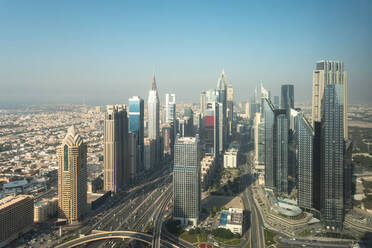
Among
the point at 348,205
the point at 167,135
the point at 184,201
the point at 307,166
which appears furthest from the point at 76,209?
the point at 167,135

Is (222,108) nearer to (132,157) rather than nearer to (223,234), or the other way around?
(132,157)

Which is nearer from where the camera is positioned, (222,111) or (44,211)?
(44,211)

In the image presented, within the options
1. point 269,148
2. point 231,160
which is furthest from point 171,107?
point 269,148

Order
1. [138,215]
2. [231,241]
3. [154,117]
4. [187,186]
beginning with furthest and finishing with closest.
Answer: [154,117]
[138,215]
[187,186]
[231,241]

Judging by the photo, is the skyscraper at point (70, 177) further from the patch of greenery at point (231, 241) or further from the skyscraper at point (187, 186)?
the patch of greenery at point (231, 241)

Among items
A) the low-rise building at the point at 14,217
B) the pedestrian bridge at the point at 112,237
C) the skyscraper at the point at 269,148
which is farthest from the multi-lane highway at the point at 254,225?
the low-rise building at the point at 14,217

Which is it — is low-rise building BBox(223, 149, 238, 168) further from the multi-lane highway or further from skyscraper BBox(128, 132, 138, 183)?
skyscraper BBox(128, 132, 138, 183)
